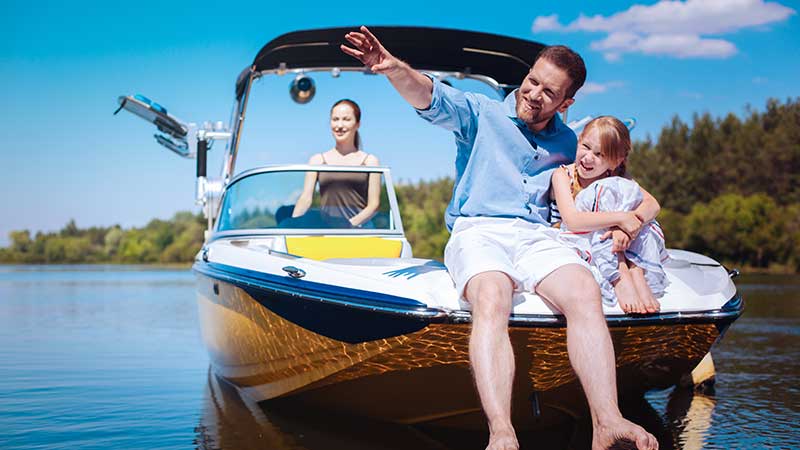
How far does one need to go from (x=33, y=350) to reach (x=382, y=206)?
413cm

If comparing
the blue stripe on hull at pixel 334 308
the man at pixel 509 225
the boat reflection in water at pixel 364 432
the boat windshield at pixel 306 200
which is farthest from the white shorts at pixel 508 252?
the boat windshield at pixel 306 200

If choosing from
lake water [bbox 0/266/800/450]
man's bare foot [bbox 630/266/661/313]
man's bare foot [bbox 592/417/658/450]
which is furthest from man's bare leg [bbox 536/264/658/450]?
lake water [bbox 0/266/800/450]

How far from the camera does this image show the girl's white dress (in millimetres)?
3326

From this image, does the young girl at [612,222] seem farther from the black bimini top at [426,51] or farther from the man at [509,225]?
the black bimini top at [426,51]

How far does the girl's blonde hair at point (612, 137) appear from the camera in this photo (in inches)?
132

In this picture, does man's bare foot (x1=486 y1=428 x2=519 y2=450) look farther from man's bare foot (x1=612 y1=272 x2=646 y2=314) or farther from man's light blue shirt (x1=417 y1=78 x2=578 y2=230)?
man's light blue shirt (x1=417 y1=78 x2=578 y2=230)

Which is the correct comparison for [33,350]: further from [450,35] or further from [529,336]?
[529,336]

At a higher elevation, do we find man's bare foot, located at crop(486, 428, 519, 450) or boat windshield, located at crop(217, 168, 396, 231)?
boat windshield, located at crop(217, 168, 396, 231)

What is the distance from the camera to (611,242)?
3.32m

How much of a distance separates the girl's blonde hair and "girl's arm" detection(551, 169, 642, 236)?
8.8 inches

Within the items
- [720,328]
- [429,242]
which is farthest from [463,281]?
[429,242]

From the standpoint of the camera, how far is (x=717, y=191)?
43.0 m

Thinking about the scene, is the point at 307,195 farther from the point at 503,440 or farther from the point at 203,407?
the point at 503,440

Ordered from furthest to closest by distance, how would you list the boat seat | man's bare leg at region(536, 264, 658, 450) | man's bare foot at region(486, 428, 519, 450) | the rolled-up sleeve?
the boat seat < the rolled-up sleeve < man's bare leg at region(536, 264, 658, 450) < man's bare foot at region(486, 428, 519, 450)
